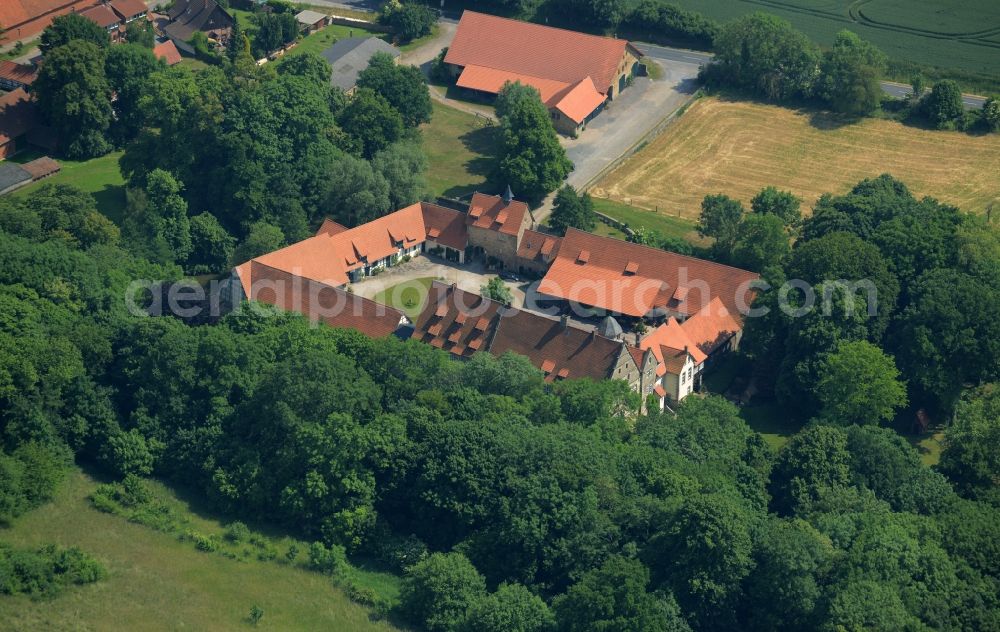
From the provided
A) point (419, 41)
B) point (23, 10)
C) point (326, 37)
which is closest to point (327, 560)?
point (419, 41)

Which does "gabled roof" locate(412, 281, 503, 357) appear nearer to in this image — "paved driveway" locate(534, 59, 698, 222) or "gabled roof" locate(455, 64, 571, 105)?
"paved driveway" locate(534, 59, 698, 222)

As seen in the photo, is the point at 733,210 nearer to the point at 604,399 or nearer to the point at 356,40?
the point at 604,399

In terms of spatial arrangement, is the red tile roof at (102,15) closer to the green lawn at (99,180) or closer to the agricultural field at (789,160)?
the green lawn at (99,180)

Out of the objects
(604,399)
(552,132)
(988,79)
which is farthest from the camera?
(988,79)

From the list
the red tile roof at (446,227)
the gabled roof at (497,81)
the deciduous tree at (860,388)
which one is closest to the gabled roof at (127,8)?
the gabled roof at (497,81)

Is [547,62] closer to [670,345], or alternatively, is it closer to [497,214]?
[497,214]

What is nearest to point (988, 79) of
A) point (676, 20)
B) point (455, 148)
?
point (676, 20)

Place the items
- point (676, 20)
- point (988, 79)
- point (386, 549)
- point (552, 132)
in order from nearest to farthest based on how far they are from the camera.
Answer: point (386, 549) < point (552, 132) < point (988, 79) < point (676, 20)
